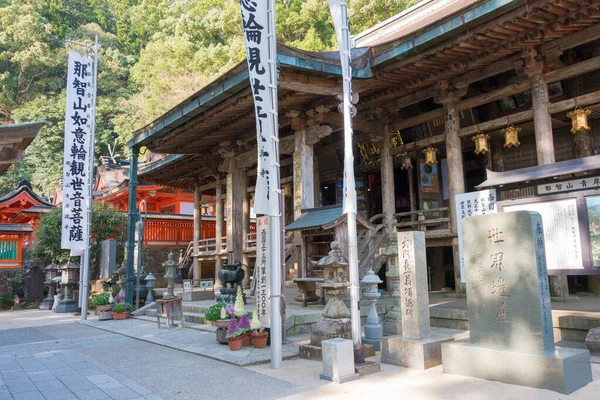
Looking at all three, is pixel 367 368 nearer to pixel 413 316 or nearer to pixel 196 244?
pixel 413 316

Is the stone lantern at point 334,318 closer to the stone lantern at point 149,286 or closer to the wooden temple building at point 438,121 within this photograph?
the wooden temple building at point 438,121

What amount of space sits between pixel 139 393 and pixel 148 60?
37.5m

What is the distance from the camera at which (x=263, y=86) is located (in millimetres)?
6480

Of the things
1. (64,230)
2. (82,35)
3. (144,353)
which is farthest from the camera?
(82,35)

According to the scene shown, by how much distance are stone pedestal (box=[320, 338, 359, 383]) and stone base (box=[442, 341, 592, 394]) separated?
127 cm

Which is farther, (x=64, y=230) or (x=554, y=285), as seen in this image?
(x=64, y=230)

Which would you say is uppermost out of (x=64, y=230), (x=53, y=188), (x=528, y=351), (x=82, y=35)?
(x=82, y=35)

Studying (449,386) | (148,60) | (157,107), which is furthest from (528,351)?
(148,60)

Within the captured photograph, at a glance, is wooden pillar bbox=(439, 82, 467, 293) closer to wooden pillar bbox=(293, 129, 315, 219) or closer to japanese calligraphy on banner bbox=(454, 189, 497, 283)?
japanese calligraphy on banner bbox=(454, 189, 497, 283)

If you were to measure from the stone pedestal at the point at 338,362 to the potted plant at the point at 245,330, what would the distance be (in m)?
2.27

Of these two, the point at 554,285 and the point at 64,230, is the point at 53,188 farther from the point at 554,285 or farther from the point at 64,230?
the point at 554,285

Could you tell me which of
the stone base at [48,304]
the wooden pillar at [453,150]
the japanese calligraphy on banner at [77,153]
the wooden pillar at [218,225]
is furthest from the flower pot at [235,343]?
the stone base at [48,304]

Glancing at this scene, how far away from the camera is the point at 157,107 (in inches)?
1252

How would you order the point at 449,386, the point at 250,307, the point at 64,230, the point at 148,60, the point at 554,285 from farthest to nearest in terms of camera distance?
1. the point at 148,60
2. the point at 64,230
3. the point at 250,307
4. the point at 554,285
5. the point at 449,386
